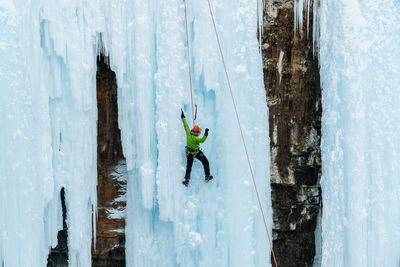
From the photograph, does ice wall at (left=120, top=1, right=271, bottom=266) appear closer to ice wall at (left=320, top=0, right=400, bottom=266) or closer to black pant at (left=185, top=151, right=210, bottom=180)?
black pant at (left=185, top=151, right=210, bottom=180)

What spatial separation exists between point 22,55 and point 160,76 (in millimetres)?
1488

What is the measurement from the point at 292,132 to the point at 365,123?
0.82 m

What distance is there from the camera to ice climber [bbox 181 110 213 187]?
13.3ft

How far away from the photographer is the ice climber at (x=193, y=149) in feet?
13.3

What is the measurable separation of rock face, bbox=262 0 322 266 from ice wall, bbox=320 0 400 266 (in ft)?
0.89

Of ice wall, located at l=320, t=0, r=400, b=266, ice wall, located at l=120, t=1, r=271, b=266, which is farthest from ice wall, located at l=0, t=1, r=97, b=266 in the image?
ice wall, located at l=320, t=0, r=400, b=266

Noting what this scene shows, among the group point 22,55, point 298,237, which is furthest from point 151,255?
point 22,55

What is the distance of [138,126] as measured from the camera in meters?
4.30

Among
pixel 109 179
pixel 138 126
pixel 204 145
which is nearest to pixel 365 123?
pixel 204 145

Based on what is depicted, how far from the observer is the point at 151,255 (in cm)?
451

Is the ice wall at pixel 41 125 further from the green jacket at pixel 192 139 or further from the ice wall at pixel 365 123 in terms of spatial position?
the ice wall at pixel 365 123

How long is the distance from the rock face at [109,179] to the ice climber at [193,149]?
857 mm

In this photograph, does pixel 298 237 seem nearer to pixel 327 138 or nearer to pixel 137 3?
pixel 327 138

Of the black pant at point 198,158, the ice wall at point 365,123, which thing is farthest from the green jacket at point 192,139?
the ice wall at point 365,123
